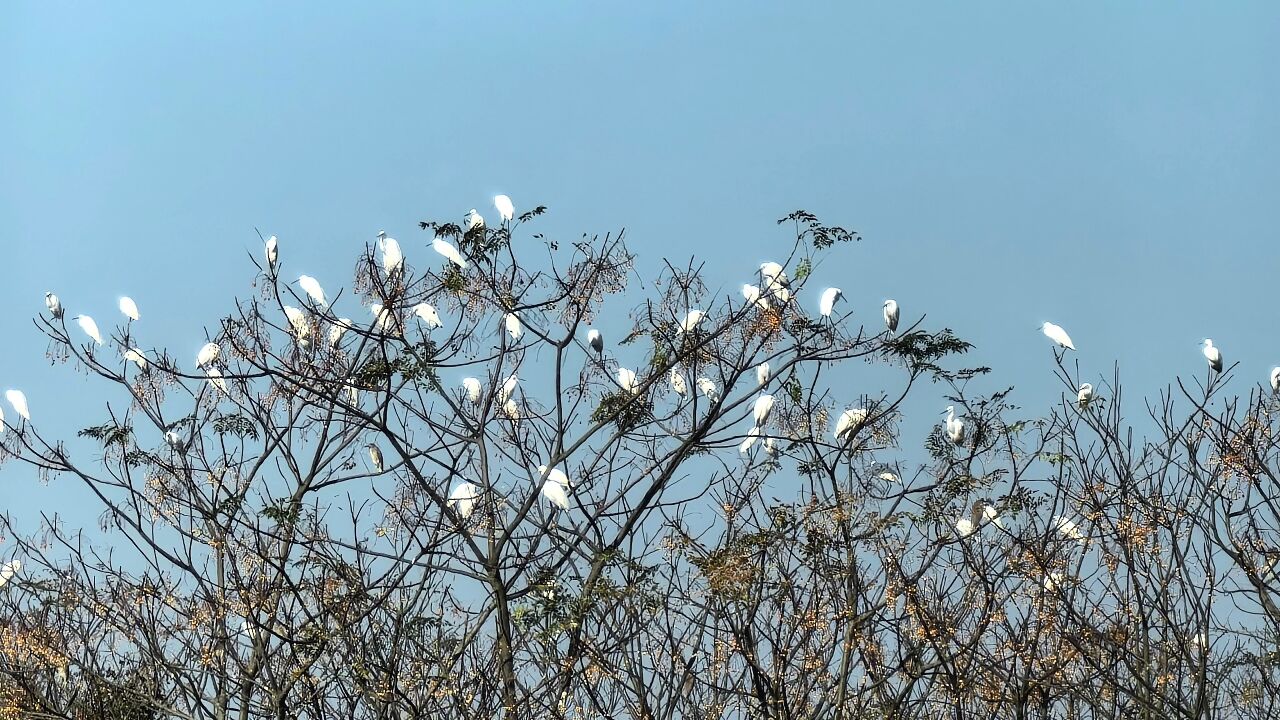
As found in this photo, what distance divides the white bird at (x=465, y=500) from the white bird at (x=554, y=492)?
0.38 m

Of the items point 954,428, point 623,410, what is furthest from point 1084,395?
point 623,410

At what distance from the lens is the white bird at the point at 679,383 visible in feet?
25.4

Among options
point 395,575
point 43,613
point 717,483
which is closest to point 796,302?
point 717,483

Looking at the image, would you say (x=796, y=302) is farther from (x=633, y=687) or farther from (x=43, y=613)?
(x=43, y=613)

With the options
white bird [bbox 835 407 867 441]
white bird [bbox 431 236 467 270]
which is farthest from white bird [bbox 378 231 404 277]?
white bird [bbox 835 407 867 441]

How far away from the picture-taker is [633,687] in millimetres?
7109

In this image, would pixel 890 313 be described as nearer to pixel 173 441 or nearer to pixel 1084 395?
pixel 1084 395

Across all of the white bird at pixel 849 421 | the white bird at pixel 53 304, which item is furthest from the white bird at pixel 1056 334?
the white bird at pixel 53 304

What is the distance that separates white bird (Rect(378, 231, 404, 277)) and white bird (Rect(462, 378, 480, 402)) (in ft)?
3.43

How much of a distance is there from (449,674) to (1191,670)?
3977mm

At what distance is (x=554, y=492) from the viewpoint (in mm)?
7484

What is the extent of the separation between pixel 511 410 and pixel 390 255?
3.91 ft

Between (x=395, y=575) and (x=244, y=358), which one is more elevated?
(x=244, y=358)

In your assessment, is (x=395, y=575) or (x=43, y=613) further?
(x=43, y=613)
